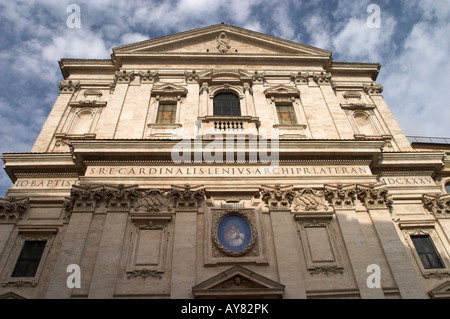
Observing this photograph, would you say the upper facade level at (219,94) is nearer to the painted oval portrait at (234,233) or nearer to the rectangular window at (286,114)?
the rectangular window at (286,114)

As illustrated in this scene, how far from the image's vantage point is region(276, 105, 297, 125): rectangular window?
55.4ft

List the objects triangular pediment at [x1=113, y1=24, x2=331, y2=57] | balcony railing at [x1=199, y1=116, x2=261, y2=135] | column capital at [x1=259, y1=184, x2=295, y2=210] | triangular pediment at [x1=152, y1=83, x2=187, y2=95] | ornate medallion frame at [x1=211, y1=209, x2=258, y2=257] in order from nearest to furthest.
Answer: ornate medallion frame at [x1=211, y1=209, x2=258, y2=257], column capital at [x1=259, y1=184, x2=295, y2=210], balcony railing at [x1=199, y1=116, x2=261, y2=135], triangular pediment at [x1=152, y1=83, x2=187, y2=95], triangular pediment at [x1=113, y1=24, x2=331, y2=57]

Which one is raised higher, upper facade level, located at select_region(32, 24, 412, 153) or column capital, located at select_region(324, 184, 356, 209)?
upper facade level, located at select_region(32, 24, 412, 153)

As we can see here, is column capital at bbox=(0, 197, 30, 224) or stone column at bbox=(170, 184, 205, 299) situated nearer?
stone column at bbox=(170, 184, 205, 299)

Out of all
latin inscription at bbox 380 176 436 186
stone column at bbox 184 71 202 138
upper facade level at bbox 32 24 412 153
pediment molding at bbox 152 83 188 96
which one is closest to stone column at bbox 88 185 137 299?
upper facade level at bbox 32 24 412 153

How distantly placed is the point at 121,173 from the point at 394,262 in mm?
10048

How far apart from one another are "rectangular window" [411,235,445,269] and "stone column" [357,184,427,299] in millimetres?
895

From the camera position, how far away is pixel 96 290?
10711 mm

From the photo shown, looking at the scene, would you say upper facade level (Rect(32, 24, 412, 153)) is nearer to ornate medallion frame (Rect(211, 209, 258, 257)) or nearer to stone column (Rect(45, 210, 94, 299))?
ornate medallion frame (Rect(211, 209, 258, 257))

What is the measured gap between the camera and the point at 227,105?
17547mm

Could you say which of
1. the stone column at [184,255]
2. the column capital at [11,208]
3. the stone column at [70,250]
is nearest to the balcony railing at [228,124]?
the stone column at [184,255]
